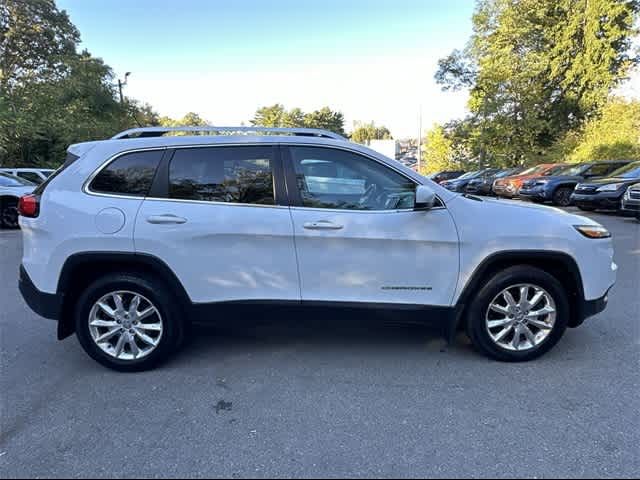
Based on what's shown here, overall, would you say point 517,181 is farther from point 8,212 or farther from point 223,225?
point 8,212

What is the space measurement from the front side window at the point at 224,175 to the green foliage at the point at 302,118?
7605 cm

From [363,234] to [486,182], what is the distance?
19.0 m

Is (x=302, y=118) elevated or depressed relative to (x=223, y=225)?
elevated

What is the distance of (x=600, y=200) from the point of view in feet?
37.3

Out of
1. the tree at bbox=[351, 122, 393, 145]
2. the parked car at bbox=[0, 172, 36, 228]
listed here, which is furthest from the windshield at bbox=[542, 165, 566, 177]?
the tree at bbox=[351, 122, 393, 145]

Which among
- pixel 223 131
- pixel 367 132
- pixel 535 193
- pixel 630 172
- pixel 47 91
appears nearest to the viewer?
pixel 223 131

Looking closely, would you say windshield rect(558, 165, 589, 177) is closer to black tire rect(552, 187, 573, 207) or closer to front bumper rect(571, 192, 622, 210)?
black tire rect(552, 187, 573, 207)

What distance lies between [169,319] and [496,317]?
98.2 inches

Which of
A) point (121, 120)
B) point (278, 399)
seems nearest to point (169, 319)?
point (278, 399)

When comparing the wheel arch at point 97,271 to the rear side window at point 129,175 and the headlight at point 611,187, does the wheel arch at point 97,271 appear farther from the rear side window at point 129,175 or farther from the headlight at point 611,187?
the headlight at point 611,187

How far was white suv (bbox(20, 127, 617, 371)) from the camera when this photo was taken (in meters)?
3.09

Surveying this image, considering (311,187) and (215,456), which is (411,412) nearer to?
(215,456)

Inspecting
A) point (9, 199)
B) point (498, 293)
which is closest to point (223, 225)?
point (498, 293)

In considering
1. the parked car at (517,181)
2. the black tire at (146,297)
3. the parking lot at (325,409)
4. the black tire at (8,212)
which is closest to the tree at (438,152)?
the parked car at (517,181)
